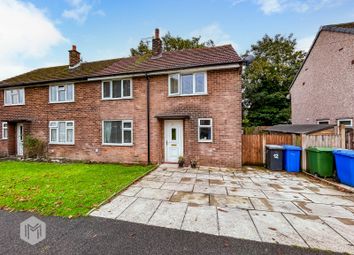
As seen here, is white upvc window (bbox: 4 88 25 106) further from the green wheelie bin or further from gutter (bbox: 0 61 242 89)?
the green wheelie bin

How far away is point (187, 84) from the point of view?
9.59 metres

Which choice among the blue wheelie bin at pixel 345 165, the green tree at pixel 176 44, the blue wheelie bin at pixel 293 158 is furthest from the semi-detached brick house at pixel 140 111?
the green tree at pixel 176 44

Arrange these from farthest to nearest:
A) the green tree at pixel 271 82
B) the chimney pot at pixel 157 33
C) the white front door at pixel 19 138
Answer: the green tree at pixel 271 82 < the white front door at pixel 19 138 < the chimney pot at pixel 157 33

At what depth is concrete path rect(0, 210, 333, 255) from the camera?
2.83 metres

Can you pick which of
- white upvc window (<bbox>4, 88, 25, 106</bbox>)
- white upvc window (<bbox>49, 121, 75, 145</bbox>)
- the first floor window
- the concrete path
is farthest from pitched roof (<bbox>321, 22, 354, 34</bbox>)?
the first floor window

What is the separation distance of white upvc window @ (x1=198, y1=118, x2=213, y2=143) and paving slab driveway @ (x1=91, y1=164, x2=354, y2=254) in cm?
257

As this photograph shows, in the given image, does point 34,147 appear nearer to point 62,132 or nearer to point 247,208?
point 62,132

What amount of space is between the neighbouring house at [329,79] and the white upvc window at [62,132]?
1599 centimetres

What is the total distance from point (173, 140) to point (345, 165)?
728cm

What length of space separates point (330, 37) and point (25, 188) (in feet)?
64.0

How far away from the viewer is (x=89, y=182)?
6.59m

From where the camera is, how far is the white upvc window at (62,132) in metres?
11.4

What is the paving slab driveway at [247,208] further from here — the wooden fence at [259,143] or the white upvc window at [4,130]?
the white upvc window at [4,130]

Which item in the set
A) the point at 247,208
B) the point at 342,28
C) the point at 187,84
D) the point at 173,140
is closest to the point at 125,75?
the point at 187,84
